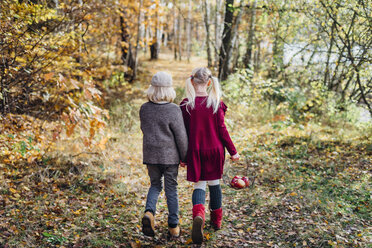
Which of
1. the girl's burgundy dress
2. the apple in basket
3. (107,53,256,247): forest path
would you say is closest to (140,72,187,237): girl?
the girl's burgundy dress

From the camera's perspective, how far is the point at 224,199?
508 cm

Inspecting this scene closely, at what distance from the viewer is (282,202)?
4.86 m

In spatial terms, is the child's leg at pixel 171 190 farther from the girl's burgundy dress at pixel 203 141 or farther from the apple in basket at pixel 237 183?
the apple in basket at pixel 237 183

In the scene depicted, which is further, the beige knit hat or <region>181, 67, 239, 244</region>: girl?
<region>181, 67, 239, 244</region>: girl

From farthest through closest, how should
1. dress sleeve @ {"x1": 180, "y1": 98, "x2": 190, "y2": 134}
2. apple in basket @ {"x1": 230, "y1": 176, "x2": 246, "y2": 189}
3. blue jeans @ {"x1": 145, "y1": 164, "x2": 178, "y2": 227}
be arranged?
apple in basket @ {"x1": 230, "y1": 176, "x2": 246, "y2": 189} → dress sleeve @ {"x1": 180, "y1": 98, "x2": 190, "y2": 134} → blue jeans @ {"x1": 145, "y1": 164, "x2": 178, "y2": 227}

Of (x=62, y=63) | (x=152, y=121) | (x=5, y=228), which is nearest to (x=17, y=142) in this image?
(x=62, y=63)

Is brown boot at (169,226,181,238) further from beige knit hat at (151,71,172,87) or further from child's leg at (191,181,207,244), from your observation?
beige knit hat at (151,71,172,87)

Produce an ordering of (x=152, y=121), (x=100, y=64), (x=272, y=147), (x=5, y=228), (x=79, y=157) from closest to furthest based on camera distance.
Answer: (x=152, y=121) → (x=5, y=228) → (x=79, y=157) → (x=272, y=147) → (x=100, y=64)

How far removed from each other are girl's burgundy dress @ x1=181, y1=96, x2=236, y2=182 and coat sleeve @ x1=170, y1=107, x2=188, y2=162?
106 mm

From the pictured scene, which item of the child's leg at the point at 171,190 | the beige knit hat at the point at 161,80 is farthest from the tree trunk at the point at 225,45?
the child's leg at the point at 171,190

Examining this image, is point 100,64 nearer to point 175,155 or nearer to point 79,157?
point 79,157

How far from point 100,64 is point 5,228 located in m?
10.5

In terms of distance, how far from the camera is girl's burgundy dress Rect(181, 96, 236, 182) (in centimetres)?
351

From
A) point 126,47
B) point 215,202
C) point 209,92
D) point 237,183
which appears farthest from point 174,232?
point 126,47
